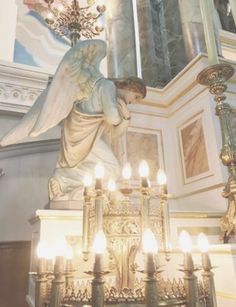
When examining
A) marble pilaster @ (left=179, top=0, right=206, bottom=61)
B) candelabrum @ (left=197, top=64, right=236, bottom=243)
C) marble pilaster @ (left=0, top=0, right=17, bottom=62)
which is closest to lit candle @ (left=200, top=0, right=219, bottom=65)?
candelabrum @ (left=197, top=64, right=236, bottom=243)

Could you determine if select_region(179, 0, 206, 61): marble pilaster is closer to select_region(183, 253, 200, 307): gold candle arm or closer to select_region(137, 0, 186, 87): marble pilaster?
select_region(137, 0, 186, 87): marble pilaster

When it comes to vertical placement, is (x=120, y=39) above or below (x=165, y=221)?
above

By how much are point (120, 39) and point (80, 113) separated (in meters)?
2.78

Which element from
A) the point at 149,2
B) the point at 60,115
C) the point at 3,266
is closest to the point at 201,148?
the point at 60,115

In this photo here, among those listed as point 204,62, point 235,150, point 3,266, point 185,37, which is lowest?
point 3,266

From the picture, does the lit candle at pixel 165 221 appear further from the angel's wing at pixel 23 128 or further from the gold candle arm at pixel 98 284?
the angel's wing at pixel 23 128

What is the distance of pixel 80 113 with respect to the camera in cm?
212

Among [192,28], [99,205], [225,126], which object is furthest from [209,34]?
[192,28]

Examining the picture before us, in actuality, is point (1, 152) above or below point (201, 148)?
above

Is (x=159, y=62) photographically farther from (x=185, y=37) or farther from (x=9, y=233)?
(x=9, y=233)

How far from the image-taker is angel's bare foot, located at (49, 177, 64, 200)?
6.56 feet

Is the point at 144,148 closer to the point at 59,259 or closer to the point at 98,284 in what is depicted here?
the point at 59,259

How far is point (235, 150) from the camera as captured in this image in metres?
1.62

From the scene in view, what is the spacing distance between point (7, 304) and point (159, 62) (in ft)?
14.1
